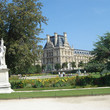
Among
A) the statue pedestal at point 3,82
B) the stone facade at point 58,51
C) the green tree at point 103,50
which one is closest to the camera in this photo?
the statue pedestal at point 3,82

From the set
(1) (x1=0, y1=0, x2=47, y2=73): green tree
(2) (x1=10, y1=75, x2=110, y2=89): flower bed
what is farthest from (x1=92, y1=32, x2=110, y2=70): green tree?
(1) (x1=0, y1=0, x2=47, y2=73): green tree

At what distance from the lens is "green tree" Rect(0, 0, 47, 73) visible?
16031 millimetres

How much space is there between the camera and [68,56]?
10494 centimetres

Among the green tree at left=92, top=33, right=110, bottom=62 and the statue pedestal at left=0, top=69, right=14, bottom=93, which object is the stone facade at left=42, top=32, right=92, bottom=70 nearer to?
the green tree at left=92, top=33, right=110, bottom=62

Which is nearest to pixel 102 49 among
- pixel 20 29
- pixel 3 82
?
pixel 20 29

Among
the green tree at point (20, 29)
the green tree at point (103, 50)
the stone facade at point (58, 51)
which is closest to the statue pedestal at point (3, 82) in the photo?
the green tree at point (20, 29)

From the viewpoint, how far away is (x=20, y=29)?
1644 cm

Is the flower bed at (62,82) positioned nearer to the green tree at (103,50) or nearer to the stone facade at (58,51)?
the green tree at (103,50)

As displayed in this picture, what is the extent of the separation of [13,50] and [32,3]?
14.3 ft

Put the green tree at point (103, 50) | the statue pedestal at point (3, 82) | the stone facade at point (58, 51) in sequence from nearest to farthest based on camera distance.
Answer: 1. the statue pedestal at point (3, 82)
2. the green tree at point (103, 50)
3. the stone facade at point (58, 51)

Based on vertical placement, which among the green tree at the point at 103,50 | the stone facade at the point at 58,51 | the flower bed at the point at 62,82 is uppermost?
the stone facade at the point at 58,51

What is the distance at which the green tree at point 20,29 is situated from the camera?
52.6ft

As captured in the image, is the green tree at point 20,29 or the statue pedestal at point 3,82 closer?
the statue pedestal at point 3,82

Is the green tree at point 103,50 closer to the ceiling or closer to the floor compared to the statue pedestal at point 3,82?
closer to the ceiling
